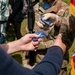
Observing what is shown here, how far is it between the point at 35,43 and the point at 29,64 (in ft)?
5.20

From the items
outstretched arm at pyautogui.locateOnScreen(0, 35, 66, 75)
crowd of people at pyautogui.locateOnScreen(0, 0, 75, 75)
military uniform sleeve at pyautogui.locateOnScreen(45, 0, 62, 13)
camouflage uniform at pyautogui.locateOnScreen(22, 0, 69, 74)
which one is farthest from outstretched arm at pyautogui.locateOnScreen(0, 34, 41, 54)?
military uniform sleeve at pyautogui.locateOnScreen(45, 0, 62, 13)

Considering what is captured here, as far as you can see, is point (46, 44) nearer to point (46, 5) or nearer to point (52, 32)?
point (52, 32)

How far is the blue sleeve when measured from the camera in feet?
6.05

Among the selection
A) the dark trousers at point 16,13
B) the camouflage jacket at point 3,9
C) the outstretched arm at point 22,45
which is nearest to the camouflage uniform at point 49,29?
the outstretched arm at point 22,45

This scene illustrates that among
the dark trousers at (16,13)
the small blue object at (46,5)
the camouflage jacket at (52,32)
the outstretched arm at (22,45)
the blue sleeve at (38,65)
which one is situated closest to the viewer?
the blue sleeve at (38,65)

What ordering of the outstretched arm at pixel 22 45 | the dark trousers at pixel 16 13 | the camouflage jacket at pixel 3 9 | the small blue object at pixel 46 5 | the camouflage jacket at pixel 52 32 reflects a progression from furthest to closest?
the dark trousers at pixel 16 13 → the camouflage jacket at pixel 3 9 → the small blue object at pixel 46 5 → the camouflage jacket at pixel 52 32 → the outstretched arm at pixel 22 45

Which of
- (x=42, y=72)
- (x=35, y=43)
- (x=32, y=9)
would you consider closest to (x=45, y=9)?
(x=32, y=9)

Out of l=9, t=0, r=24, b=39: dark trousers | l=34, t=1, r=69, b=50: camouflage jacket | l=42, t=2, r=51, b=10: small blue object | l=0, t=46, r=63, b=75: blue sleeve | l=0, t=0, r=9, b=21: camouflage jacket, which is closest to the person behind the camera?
l=0, t=46, r=63, b=75: blue sleeve

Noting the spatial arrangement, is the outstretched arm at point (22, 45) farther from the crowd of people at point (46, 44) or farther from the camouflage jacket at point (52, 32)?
the camouflage jacket at point (52, 32)

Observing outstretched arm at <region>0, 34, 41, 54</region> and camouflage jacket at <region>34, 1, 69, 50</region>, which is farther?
camouflage jacket at <region>34, 1, 69, 50</region>

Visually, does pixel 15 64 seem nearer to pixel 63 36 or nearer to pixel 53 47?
pixel 53 47

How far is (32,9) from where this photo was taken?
14.3ft

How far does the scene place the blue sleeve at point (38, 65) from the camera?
1845 mm

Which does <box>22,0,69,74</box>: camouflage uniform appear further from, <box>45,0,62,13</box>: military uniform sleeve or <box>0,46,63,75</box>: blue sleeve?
<box>0,46,63,75</box>: blue sleeve
